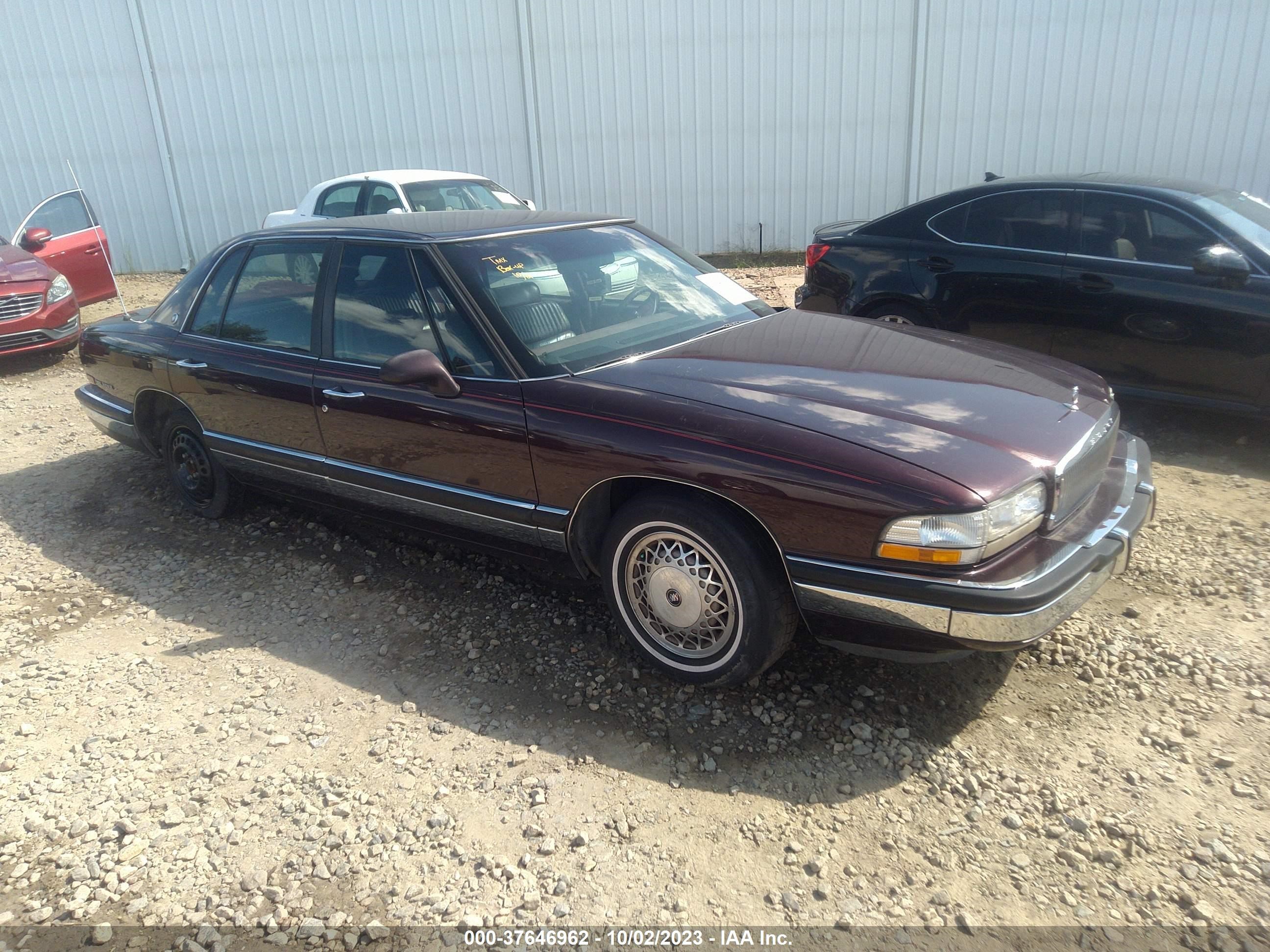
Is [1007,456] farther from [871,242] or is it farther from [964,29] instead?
[964,29]

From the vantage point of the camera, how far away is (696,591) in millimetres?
2994

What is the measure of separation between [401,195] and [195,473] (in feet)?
17.3

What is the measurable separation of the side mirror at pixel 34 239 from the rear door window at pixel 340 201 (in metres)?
2.66

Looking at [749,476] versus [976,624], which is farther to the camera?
[749,476]

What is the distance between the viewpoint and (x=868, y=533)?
261 cm

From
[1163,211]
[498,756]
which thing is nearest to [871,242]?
[1163,211]

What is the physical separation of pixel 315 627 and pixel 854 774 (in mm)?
2354

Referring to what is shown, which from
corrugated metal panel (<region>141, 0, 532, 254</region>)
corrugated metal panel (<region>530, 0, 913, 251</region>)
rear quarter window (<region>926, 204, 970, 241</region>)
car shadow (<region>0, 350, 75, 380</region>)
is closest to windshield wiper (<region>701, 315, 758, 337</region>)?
rear quarter window (<region>926, 204, 970, 241</region>)

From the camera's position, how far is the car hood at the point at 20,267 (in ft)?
27.6

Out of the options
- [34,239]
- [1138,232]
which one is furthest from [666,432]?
[34,239]

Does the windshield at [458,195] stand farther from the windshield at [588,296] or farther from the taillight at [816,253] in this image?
the windshield at [588,296]

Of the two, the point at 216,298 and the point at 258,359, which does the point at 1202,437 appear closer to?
the point at 258,359

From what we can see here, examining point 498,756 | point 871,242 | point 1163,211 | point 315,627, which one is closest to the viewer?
point 498,756

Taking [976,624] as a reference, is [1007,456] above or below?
above
